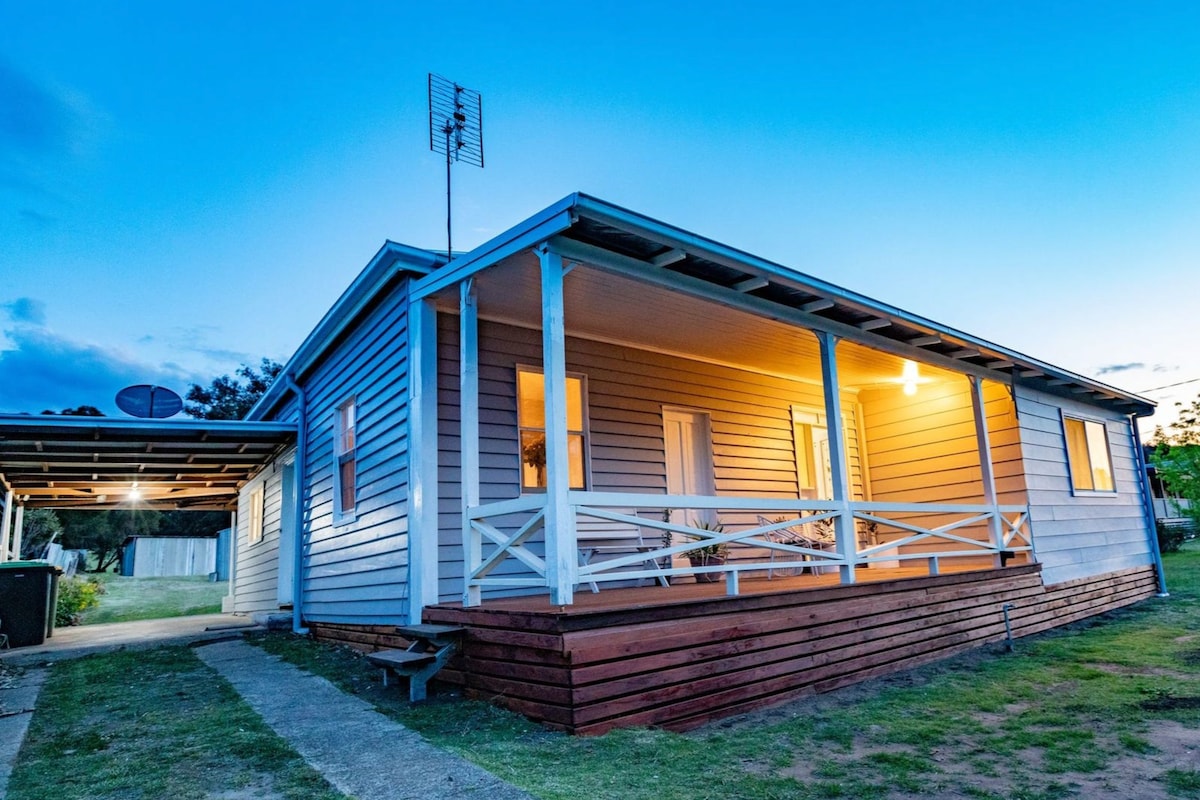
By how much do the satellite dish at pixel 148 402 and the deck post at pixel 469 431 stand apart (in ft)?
19.2

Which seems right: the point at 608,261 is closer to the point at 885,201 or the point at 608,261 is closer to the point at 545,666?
the point at 545,666

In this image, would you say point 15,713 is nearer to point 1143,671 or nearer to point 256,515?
point 256,515

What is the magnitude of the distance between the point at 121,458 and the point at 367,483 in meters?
4.88

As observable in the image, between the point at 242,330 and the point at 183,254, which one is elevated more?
the point at 242,330

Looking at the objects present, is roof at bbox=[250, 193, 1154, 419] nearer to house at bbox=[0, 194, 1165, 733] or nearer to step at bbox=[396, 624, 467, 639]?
house at bbox=[0, 194, 1165, 733]

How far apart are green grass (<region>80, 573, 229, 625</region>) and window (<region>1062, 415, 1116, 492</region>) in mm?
16599

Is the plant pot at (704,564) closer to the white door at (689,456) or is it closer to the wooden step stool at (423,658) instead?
the white door at (689,456)

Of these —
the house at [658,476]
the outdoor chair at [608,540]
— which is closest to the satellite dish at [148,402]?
the house at [658,476]

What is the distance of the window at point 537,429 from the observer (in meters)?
6.82

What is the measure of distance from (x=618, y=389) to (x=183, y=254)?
2643 cm

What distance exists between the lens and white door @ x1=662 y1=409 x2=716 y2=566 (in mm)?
8242

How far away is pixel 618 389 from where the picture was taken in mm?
7680

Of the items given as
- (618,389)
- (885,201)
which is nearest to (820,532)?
(618,389)

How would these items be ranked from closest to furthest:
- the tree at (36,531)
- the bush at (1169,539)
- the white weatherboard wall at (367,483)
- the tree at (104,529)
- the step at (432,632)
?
the step at (432,632), the white weatherboard wall at (367,483), the bush at (1169,539), the tree at (36,531), the tree at (104,529)
